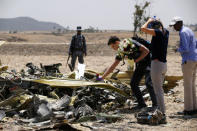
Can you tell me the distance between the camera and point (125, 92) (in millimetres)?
7828

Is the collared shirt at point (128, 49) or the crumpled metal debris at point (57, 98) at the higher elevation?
the collared shirt at point (128, 49)

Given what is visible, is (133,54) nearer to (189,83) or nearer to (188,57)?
(188,57)

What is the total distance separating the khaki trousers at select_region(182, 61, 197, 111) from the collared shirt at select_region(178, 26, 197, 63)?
0.38 ft

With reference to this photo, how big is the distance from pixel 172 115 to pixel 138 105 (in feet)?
2.32

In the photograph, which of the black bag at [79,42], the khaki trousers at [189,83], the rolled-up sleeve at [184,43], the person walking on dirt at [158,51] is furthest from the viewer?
the black bag at [79,42]

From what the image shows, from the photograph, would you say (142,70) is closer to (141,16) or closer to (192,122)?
(192,122)

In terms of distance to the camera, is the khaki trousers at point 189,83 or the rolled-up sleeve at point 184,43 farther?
the khaki trousers at point 189,83

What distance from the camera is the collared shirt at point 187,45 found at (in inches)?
260

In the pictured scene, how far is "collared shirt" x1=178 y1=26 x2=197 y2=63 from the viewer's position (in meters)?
6.61

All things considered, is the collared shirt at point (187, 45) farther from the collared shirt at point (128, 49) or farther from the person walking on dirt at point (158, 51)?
the collared shirt at point (128, 49)

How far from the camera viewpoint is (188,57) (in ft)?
22.1

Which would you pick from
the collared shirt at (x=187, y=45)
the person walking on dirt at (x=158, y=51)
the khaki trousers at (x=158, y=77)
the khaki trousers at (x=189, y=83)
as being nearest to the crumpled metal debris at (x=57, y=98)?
the khaki trousers at (x=158, y=77)

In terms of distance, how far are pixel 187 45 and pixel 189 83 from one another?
2.52ft

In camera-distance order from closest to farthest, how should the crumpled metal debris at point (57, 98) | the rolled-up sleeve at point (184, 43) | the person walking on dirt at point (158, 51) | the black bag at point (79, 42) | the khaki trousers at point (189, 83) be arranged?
the crumpled metal debris at point (57, 98) → the person walking on dirt at point (158, 51) → the rolled-up sleeve at point (184, 43) → the khaki trousers at point (189, 83) → the black bag at point (79, 42)
